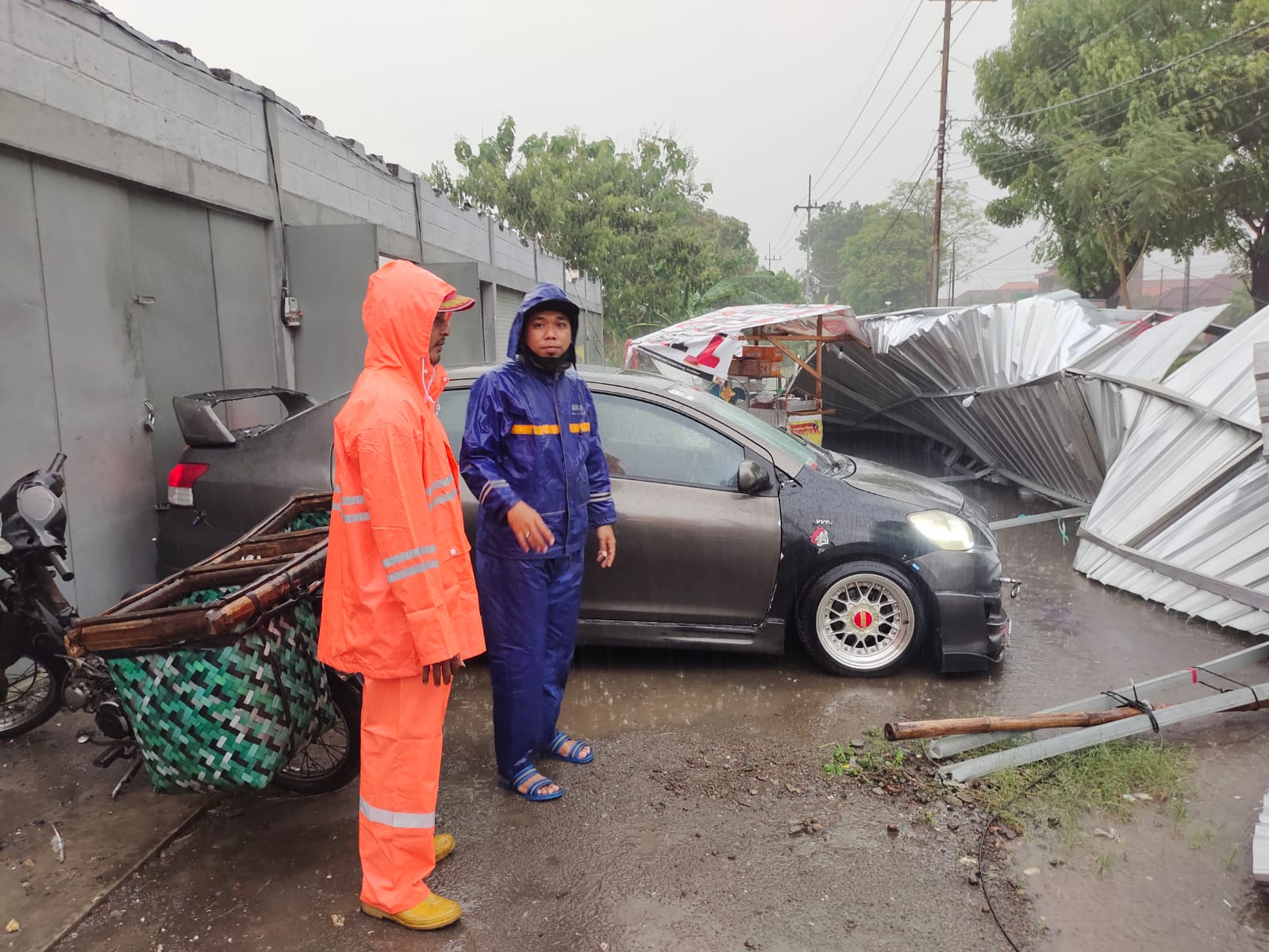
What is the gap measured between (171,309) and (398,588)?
179 inches

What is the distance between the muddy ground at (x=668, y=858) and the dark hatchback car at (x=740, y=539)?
407 mm

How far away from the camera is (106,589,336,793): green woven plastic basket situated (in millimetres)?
2479

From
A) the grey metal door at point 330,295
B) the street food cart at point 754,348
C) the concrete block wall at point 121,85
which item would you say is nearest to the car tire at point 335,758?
the concrete block wall at point 121,85

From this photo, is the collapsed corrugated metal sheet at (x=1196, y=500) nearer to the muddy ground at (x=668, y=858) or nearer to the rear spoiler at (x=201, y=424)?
the muddy ground at (x=668, y=858)

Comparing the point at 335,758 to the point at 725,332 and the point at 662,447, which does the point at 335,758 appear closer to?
the point at 662,447

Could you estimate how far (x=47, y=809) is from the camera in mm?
3207

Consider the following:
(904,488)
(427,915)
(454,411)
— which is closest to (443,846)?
(427,915)

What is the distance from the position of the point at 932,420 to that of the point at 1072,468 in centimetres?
336

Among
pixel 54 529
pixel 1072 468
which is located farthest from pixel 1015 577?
pixel 54 529

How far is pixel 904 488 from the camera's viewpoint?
15.0 ft

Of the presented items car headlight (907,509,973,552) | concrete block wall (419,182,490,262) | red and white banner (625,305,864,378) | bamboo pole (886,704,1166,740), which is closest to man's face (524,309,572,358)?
bamboo pole (886,704,1166,740)

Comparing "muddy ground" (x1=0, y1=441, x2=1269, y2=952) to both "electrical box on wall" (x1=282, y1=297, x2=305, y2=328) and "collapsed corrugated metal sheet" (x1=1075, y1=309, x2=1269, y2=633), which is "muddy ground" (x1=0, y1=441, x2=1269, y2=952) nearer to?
Result: "collapsed corrugated metal sheet" (x1=1075, y1=309, x2=1269, y2=633)

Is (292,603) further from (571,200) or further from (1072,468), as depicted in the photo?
(571,200)

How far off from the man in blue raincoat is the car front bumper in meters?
1.95
